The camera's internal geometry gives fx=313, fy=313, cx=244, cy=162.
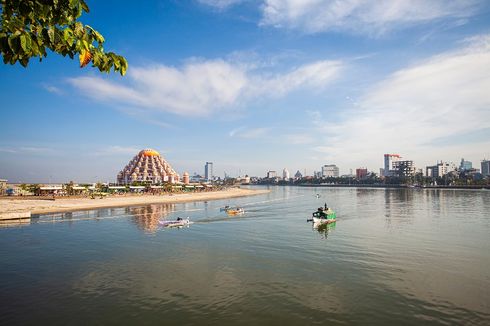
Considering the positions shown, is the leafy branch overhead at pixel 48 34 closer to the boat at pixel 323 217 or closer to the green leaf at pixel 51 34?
the green leaf at pixel 51 34

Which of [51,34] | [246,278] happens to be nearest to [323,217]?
[246,278]

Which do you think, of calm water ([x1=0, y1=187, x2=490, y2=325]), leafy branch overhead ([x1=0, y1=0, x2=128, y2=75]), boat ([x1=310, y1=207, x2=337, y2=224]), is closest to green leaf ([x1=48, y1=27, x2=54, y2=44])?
leafy branch overhead ([x1=0, y1=0, x2=128, y2=75])

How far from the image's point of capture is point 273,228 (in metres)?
53.8

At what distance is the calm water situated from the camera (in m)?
19.5

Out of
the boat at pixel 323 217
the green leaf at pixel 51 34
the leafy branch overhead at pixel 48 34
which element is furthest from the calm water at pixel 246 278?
the green leaf at pixel 51 34

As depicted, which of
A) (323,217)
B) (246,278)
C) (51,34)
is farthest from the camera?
(323,217)

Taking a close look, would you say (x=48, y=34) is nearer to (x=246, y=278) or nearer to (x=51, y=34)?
(x=51, y=34)

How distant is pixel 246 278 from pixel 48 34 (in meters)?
24.2

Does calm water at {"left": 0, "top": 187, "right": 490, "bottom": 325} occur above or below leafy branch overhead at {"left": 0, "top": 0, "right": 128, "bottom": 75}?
below

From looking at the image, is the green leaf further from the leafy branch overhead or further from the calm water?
the calm water

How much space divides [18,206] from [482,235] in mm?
96124

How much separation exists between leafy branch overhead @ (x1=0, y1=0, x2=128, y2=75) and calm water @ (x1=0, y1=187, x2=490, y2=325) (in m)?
16.7

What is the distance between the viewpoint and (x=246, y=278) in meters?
26.3

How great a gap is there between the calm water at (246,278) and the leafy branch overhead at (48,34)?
1672cm
